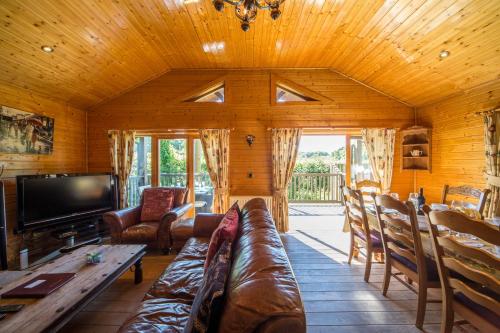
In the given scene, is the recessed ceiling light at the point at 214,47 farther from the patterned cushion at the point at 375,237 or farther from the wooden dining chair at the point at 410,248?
the patterned cushion at the point at 375,237

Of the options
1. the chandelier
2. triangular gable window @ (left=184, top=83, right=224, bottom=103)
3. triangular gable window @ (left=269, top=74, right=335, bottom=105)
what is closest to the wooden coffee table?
the chandelier

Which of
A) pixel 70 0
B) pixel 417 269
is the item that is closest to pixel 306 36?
pixel 70 0

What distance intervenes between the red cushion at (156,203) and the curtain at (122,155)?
0.84 meters

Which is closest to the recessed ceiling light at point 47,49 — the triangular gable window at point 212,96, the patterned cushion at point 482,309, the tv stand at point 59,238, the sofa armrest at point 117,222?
the triangular gable window at point 212,96

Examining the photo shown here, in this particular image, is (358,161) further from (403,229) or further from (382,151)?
(403,229)

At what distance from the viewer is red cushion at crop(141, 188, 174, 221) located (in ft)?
12.4

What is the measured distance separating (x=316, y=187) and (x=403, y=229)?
15.2 feet

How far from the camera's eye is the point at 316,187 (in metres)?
6.60

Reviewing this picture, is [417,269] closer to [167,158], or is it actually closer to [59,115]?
[167,158]

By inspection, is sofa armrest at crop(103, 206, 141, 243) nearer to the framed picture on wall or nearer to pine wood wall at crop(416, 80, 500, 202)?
the framed picture on wall

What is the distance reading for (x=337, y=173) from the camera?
6516 millimetres

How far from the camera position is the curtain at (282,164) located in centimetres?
438

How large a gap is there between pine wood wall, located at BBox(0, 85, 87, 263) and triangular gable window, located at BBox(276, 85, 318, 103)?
153 inches

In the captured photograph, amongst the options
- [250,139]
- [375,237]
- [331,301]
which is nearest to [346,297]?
[331,301]
